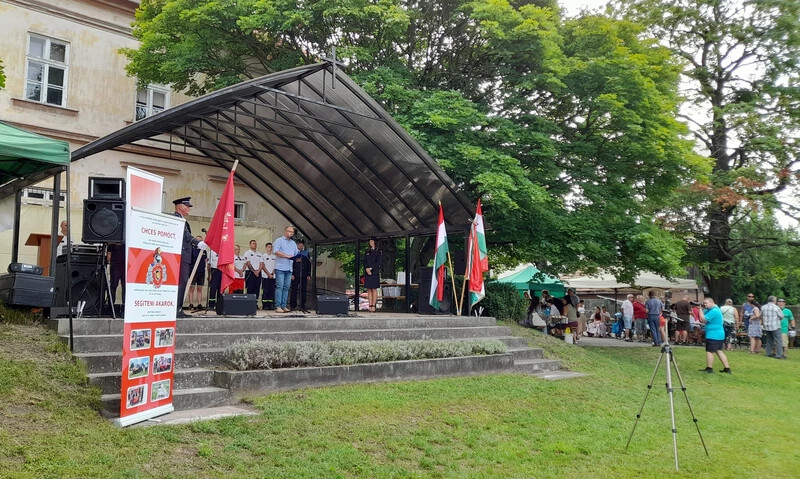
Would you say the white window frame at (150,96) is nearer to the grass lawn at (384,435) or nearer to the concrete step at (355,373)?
the grass lawn at (384,435)

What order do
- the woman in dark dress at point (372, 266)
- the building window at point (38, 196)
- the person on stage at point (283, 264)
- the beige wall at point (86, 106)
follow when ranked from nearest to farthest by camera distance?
1. the person on stage at point (283, 264)
2. the woman in dark dress at point (372, 266)
3. the building window at point (38, 196)
4. the beige wall at point (86, 106)

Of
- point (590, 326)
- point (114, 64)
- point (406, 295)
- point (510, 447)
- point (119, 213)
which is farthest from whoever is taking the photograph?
point (590, 326)

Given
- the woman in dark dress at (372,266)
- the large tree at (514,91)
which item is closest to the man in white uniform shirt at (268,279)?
the woman in dark dress at (372,266)

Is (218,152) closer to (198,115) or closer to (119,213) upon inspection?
(198,115)

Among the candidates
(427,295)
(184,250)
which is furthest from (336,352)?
(427,295)

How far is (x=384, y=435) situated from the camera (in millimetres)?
6754

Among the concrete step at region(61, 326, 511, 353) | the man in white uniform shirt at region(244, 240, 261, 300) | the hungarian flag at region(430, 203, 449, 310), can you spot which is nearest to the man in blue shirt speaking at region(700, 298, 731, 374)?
the concrete step at region(61, 326, 511, 353)

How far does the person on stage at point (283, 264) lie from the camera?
1388 cm

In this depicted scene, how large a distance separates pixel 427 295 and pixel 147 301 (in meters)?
9.92

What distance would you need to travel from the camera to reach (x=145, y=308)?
20.9 ft

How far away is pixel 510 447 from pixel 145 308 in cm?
408

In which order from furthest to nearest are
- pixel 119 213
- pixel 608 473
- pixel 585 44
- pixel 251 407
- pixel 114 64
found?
pixel 114 64
pixel 585 44
pixel 119 213
pixel 251 407
pixel 608 473

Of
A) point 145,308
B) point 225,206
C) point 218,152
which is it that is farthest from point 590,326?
point 145,308

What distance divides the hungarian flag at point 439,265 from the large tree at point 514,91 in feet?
4.38
